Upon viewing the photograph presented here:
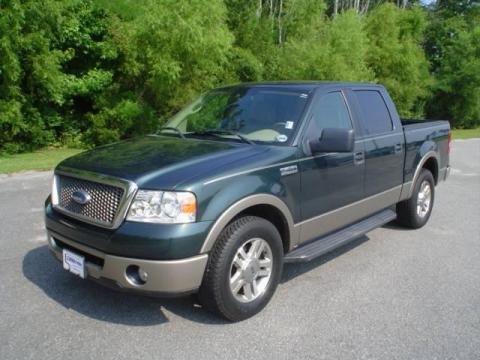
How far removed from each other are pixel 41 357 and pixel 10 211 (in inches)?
164

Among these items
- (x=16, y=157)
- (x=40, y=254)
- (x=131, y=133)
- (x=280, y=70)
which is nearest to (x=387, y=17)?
(x=280, y=70)

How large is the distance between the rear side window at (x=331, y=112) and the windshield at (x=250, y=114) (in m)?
0.17

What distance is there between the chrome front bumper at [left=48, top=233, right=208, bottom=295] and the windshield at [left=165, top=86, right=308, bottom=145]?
4.59 ft

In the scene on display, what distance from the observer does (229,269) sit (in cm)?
348

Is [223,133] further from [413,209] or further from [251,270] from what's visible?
[413,209]

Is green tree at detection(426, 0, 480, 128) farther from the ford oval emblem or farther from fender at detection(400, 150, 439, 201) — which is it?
the ford oval emblem

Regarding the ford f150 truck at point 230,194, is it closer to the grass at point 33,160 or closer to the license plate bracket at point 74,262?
the license plate bracket at point 74,262

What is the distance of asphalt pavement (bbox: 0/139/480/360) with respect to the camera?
3.29 m

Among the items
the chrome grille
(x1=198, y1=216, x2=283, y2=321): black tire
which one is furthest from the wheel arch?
the chrome grille

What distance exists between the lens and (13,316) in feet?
12.1

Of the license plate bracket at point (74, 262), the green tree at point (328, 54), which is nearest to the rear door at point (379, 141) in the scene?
the license plate bracket at point (74, 262)

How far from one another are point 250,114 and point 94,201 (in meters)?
1.71

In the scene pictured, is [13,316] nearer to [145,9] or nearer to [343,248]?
[343,248]

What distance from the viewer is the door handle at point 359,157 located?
4.68 meters
